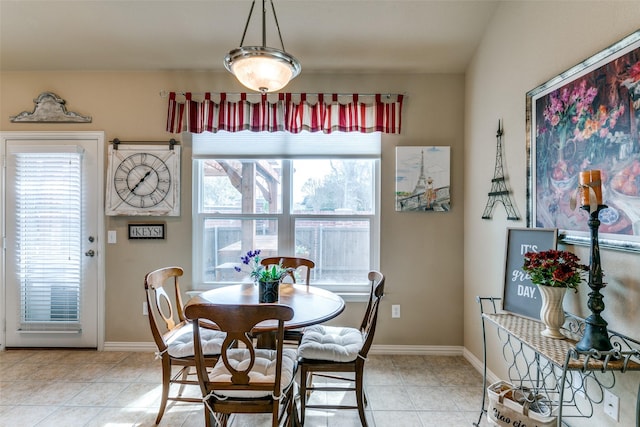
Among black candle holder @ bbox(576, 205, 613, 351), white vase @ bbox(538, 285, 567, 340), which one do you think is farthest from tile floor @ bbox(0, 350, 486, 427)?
black candle holder @ bbox(576, 205, 613, 351)

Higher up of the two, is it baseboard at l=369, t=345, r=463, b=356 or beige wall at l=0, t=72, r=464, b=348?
beige wall at l=0, t=72, r=464, b=348

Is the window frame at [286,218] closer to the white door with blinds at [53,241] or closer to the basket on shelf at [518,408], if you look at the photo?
the white door with blinds at [53,241]

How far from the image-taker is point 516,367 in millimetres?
2217

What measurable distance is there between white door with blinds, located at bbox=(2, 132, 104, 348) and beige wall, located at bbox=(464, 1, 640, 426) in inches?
131

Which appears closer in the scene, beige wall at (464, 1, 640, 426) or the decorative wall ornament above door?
beige wall at (464, 1, 640, 426)

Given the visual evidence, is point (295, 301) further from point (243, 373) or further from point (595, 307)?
point (595, 307)

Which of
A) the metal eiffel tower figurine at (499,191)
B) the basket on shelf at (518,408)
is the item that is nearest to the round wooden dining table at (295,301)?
the basket on shelf at (518,408)

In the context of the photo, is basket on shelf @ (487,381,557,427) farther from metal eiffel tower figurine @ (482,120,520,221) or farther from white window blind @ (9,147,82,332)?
white window blind @ (9,147,82,332)

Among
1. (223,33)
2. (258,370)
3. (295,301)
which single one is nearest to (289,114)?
(223,33)

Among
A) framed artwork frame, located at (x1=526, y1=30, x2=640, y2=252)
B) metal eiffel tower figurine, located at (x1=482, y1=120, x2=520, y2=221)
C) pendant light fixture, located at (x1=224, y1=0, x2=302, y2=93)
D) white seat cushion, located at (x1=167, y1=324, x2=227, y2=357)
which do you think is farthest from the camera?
metal eiffel tower figurine, located at (x1=482, y1=120, x2=520, y2=221)

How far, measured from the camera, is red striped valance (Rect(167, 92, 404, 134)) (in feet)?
9.64

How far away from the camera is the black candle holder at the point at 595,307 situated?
1.35 metres

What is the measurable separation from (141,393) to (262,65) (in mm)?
2346

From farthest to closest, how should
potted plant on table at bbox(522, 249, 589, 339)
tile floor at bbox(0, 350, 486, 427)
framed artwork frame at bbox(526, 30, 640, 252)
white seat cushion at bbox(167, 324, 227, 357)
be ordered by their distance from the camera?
1. tile floor at bbox(0, 350, 486, 427)
2. white seat cushion at bbox(167, 324, 227, 357)
3. potted plant on table at bbox(522, 249, 589, 339)
4. framed artwork frame at bbox(526, 30, 640, 252)
